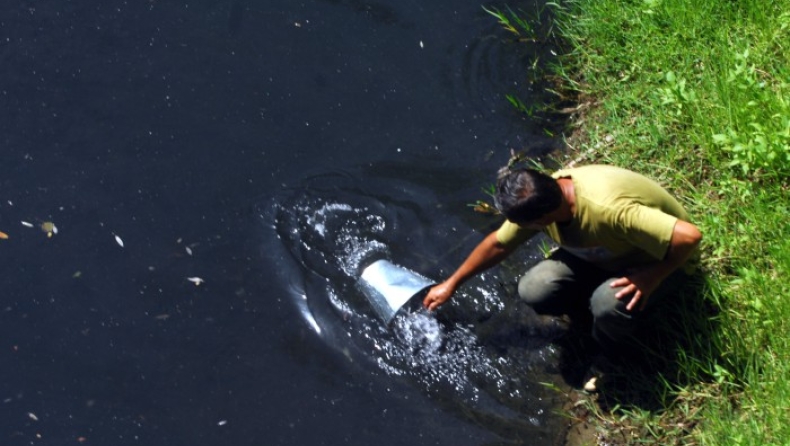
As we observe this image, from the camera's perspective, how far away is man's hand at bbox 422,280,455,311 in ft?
13.2

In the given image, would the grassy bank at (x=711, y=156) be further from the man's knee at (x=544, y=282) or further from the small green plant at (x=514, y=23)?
the man's knee at (x=544, y=282)

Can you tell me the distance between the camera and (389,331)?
439 cm

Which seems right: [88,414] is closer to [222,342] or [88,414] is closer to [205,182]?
[222,342]

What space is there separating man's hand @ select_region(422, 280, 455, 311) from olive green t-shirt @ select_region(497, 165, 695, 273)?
0.36 metres

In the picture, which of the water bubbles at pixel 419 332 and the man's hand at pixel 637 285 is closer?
the man's hand at pixel 637 285

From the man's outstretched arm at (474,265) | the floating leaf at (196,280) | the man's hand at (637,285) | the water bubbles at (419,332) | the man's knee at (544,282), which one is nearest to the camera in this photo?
the man's hand at (637,285)

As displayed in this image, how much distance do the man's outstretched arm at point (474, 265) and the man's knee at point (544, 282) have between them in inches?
8.4

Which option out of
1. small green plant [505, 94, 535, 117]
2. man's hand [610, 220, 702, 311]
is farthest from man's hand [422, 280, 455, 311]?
small green plant [505, 94, 535, 117]

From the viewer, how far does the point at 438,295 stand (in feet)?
13.3

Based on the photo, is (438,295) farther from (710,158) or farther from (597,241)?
(710,158)

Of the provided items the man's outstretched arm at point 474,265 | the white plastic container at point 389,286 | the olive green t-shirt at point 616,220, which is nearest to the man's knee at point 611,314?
the olive green t-shirt at point 616,220

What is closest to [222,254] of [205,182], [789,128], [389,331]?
[205,182]

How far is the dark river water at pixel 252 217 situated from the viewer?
4.18 metres

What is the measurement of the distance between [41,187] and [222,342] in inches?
49.6
